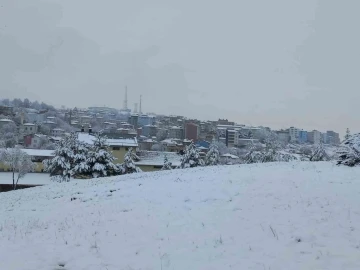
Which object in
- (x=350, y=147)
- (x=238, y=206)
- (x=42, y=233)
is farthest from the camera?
(x=350, y=147)

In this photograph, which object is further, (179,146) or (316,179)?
(179,146)

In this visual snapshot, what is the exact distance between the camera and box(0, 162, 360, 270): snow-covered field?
7516 mm

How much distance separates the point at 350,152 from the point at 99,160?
951 inches

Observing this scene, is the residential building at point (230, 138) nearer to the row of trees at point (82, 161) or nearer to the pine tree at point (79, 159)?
the row of trees at point (82, 161)

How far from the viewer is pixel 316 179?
49.6ft

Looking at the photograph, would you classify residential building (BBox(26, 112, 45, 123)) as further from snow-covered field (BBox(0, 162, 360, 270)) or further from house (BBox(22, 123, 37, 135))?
snow-covered field (BBox(0, 162, 360, 270))

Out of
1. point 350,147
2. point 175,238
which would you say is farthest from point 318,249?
point 350,147

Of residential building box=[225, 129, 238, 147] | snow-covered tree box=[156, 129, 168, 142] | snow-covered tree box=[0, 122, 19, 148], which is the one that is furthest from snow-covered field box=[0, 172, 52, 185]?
residential building box=[225, 129, 238, 147]

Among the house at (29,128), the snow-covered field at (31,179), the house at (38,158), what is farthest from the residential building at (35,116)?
the snow-covered field at (31,179)

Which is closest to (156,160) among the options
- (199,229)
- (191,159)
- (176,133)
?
(191,159)

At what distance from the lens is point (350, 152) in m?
19.8

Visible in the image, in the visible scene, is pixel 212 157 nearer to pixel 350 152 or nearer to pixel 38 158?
pixel 38 158

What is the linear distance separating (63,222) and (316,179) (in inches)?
417

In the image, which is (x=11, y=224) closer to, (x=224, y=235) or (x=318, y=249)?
(x=224, y=235)
